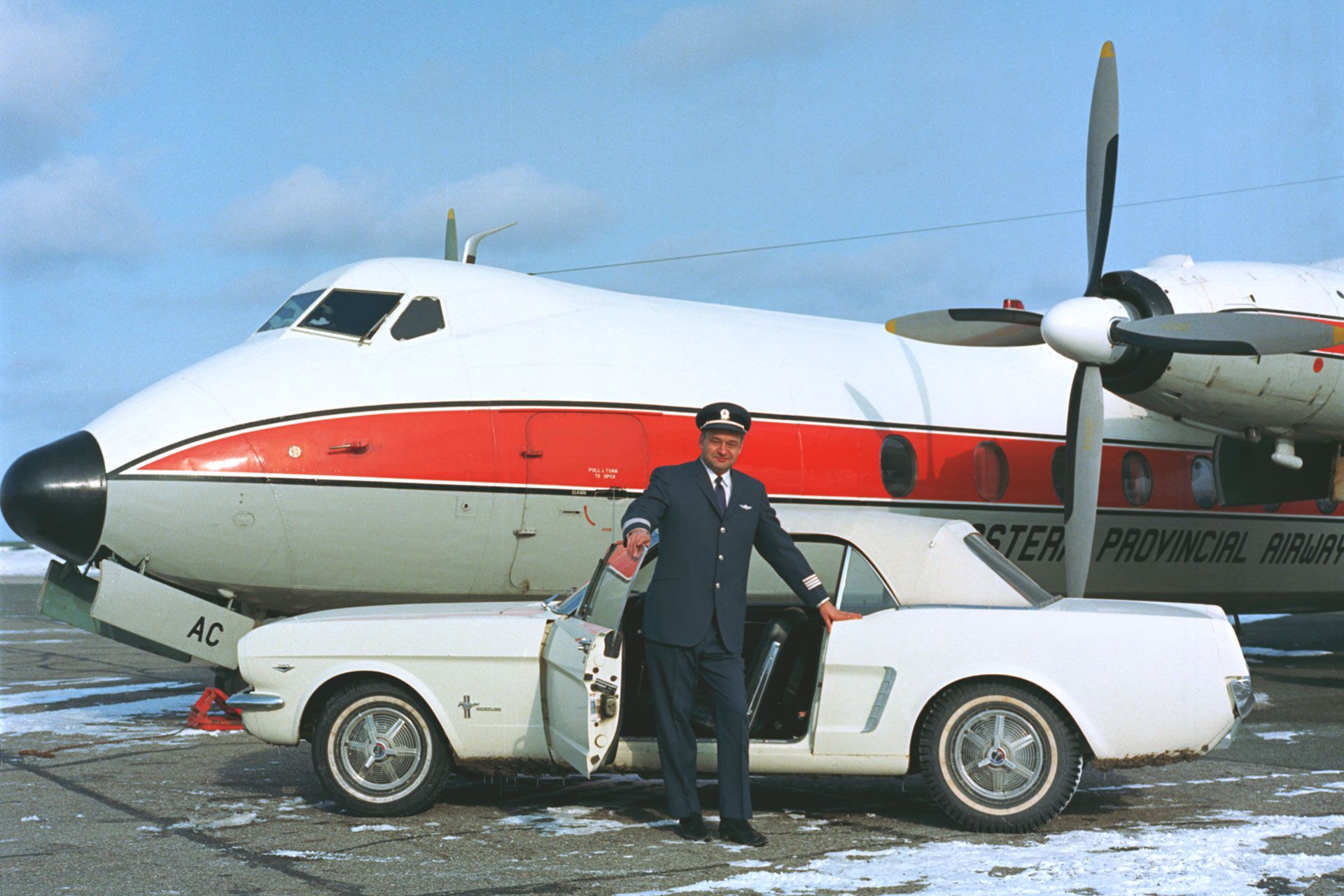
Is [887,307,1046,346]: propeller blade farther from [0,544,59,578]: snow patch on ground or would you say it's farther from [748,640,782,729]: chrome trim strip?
[0,544,59,578]: snow patch on ground

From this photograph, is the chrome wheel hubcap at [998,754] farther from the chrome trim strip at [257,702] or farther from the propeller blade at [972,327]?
the propeller blade at [972,327]

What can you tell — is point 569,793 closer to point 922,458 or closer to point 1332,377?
point 922,458

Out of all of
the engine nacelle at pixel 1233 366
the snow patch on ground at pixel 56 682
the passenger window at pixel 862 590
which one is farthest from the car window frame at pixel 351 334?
the engine nacelle at pixel 1233 366

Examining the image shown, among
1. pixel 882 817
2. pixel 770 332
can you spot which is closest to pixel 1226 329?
pixel 770 332

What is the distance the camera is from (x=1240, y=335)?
1048cm

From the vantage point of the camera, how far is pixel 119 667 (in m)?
15.8

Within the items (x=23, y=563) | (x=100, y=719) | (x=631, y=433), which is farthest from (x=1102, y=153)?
(x=23, y=563)

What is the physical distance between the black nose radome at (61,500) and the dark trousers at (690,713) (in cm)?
504

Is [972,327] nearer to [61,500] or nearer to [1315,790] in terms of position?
[1315,790]

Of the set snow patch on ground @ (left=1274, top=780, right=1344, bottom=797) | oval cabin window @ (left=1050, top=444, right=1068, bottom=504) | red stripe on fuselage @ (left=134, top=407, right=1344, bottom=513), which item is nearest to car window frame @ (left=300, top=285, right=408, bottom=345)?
red stripe on fuselage @ (left=134, top=407, right=1344, bottom=513)

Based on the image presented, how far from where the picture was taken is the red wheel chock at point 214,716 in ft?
32.3

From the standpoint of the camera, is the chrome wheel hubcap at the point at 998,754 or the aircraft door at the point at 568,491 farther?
the aircraft door at the point at 568,491

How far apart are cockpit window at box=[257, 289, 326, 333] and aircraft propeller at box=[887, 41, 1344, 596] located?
556 centimetres

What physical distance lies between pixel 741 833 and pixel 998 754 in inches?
52.0
